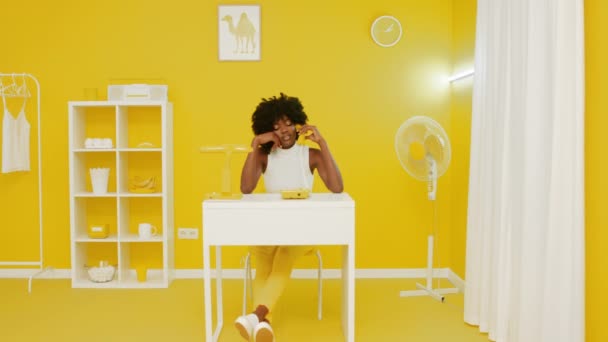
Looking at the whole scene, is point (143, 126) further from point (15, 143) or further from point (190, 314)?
point (190, 314)

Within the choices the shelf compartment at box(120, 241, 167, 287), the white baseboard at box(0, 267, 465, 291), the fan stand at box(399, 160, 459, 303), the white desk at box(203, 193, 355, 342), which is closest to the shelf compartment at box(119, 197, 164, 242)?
the shelf compartment at box(120, 241, 167, 287)

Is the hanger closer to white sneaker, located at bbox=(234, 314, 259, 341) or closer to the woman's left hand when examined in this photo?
the woman's left hand

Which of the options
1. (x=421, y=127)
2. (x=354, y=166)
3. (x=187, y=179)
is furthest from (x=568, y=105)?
(x=187, y=179)

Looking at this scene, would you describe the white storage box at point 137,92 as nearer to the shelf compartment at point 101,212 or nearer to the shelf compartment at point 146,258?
the shelf compartment at point 101,212

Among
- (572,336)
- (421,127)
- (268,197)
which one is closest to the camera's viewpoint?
(572,336)

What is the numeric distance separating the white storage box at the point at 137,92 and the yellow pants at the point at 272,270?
5.77 ft

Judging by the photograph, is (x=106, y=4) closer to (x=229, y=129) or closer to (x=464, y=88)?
(x=229, y=129)

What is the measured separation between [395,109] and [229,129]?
1404 millimetres

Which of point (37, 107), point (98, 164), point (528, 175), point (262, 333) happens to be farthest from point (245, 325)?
point (37, 107)

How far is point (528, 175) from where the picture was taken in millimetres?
2676

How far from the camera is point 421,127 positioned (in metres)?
3.77

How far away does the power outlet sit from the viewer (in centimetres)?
461

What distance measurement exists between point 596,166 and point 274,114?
1.87 metres

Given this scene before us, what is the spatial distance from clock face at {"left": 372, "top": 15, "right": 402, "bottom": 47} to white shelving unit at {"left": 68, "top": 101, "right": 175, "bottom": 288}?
71.0 inches
